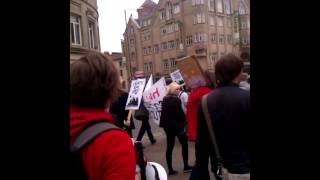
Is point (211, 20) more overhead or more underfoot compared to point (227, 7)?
more underfoot

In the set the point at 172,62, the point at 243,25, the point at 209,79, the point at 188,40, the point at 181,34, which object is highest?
the point at 243,25

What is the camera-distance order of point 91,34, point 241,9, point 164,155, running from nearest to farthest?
point 164,155, point 91,34, point 241,9

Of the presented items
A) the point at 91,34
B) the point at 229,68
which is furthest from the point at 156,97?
the point at 91,34

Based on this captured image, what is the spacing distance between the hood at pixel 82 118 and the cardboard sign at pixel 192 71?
438 cm

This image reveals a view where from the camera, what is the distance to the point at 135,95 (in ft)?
25.0

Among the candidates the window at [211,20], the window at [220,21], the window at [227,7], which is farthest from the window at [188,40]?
the window at [227,7]

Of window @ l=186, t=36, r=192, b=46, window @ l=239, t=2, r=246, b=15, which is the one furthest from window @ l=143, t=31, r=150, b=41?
window @ l=239, t=2, r=246, b=15

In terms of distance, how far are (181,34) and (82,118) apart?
66002 millimetres

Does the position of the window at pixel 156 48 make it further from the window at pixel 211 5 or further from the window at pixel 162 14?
the window at pixel 211 5

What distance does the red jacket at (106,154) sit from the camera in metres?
1.65

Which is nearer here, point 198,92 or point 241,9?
point 198,92

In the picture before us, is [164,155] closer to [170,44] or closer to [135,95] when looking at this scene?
[135,95]
